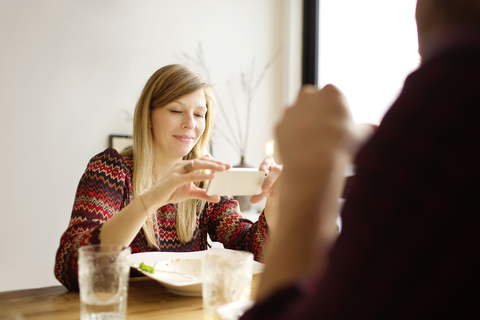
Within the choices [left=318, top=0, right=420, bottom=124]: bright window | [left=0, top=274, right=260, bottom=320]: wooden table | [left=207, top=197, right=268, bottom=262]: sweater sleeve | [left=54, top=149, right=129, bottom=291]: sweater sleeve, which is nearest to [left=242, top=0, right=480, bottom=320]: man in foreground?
[left=0, top=274, right=260, bottom=320]: wooden table

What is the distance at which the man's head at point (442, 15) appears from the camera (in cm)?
38

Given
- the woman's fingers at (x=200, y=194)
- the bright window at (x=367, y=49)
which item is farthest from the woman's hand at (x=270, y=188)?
the bright window at (x=367, y=49)

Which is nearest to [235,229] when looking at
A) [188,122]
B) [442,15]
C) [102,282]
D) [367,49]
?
[188,122]

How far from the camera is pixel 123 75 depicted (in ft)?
9.37

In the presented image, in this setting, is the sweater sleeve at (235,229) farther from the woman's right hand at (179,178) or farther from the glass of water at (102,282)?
the glass of water at (102,282)

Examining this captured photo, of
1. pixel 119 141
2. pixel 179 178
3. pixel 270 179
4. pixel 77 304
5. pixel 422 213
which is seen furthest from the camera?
pixel 119 141

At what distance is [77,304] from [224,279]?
36 cm

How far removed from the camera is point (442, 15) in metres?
0.40

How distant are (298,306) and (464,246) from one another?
135mm

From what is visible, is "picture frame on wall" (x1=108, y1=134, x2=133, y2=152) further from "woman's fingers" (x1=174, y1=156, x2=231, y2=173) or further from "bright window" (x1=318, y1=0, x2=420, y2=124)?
"woman's fingers" (x1=174, y1=156, x2=231, y2=173)

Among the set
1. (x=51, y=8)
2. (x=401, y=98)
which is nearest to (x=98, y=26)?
(x=51, y=8)

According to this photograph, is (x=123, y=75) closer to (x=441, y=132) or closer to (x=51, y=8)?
(x=51, y=8)

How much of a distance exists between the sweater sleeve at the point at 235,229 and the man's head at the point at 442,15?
3.49ft

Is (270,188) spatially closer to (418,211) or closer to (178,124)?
(178,124)
